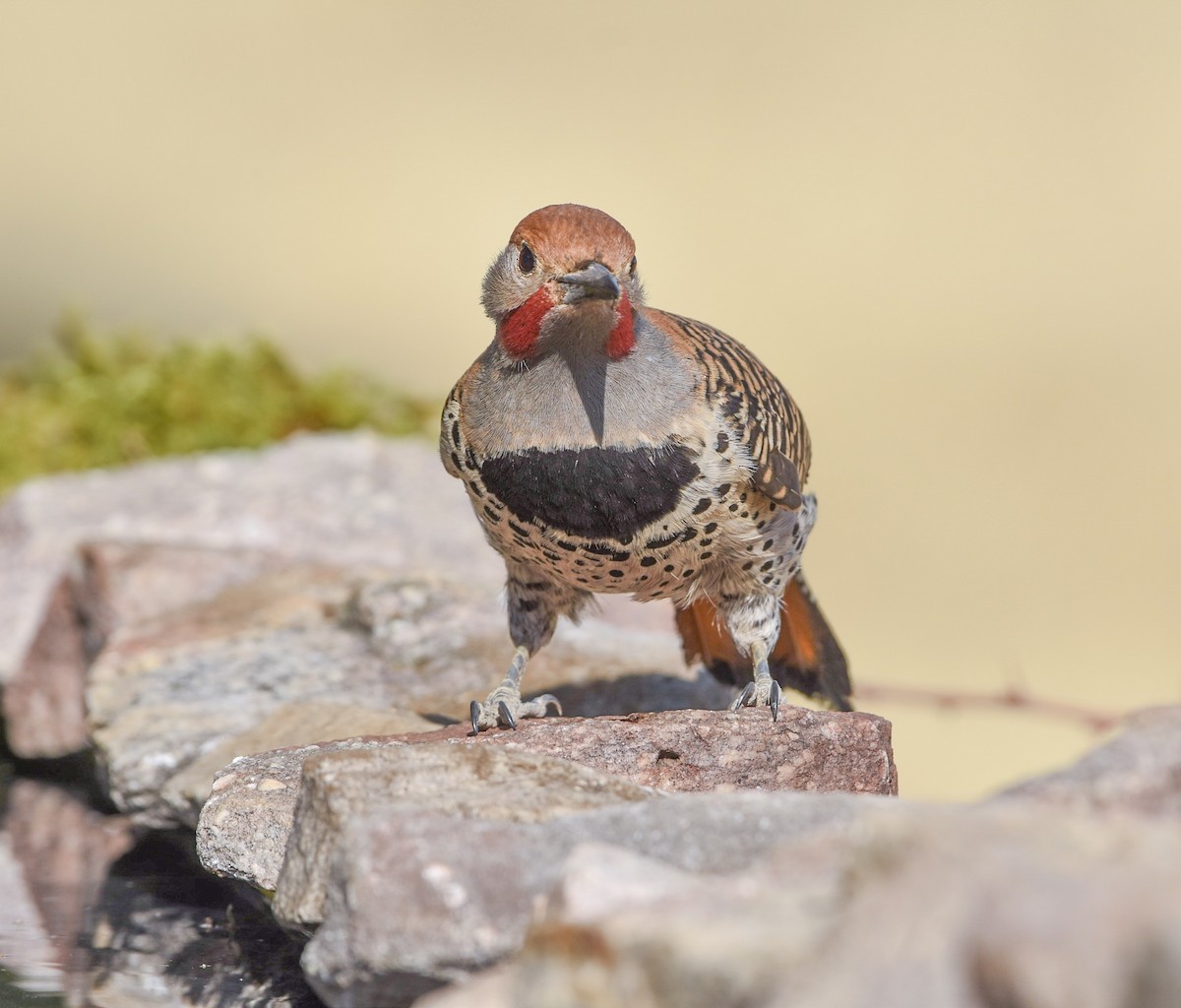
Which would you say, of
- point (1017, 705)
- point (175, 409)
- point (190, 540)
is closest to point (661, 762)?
point (1017, 705)

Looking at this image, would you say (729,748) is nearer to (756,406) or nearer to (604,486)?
(604,486)

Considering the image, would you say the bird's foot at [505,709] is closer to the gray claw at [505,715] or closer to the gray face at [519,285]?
the gray claw at [505,715]

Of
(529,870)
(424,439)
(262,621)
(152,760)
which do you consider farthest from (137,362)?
(529,870)

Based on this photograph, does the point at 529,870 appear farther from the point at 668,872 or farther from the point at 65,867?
the point at 65,867

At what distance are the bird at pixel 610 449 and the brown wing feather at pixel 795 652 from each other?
1.53ft

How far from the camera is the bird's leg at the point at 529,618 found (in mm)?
4613

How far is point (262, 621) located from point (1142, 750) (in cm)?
385

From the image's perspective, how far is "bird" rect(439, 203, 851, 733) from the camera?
4.23 metres

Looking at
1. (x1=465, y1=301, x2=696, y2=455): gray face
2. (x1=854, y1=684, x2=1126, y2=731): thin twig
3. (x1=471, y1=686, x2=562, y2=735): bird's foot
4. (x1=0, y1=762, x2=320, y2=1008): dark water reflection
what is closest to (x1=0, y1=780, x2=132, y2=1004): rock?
(x1=0, y1=762, x2=320, y2=1008): dark water reflection

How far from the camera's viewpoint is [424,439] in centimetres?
921

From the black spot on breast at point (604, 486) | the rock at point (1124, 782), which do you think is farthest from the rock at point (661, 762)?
the rock at point (1124, 782)

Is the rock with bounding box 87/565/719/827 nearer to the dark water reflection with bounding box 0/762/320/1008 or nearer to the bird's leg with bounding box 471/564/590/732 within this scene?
the dark water reflection with bounding box 0/762/320/1008

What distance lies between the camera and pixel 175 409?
8.80m

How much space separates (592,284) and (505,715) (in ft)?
3.93
